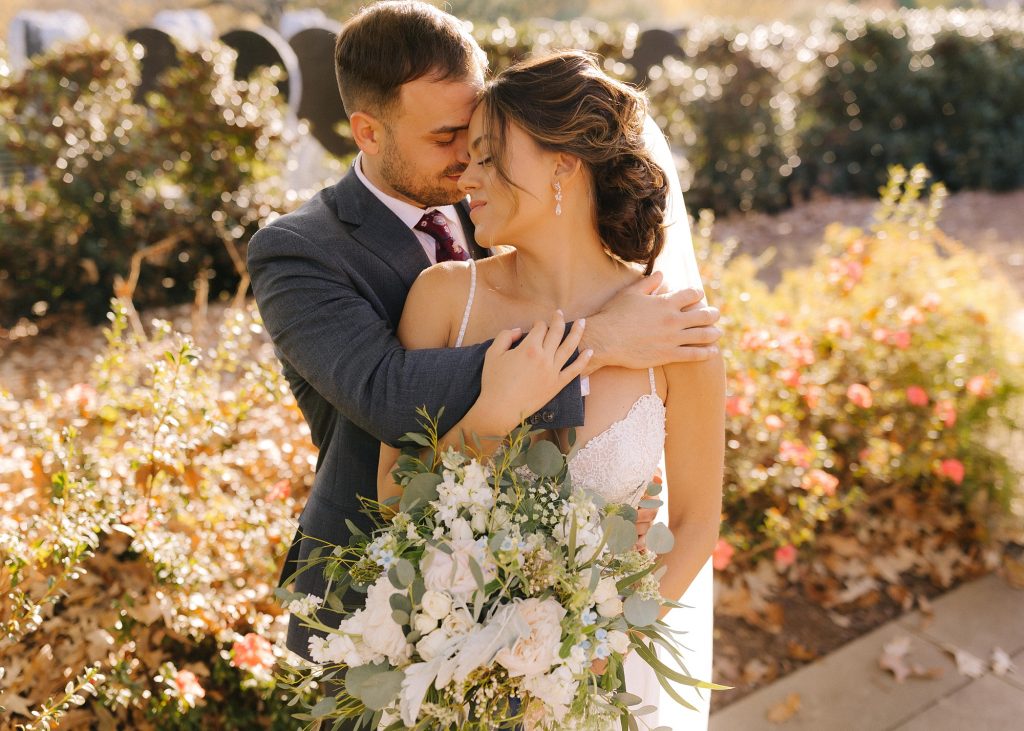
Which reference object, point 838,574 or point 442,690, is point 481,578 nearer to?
point 442,690

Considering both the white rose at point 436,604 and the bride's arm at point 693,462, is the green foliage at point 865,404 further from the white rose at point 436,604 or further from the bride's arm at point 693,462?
the white rose at point 436,604

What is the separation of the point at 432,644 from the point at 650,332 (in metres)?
0.90

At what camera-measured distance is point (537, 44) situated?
10297mm

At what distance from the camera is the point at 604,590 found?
71.2 inches

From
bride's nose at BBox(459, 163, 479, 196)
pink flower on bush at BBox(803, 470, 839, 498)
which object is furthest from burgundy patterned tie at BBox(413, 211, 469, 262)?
pink flower on bush at BBox(803, 470, 839, 498)

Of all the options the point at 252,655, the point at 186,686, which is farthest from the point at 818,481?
the point at 186,686

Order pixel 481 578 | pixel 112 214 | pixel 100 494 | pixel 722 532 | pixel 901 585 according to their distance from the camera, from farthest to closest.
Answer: pixel 112 214, pixel 901 585, pixel 722 532, pixel 100 494, pixel 481 578

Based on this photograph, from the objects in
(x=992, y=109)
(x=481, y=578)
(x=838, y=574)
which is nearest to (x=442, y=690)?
(x=481, y=578)

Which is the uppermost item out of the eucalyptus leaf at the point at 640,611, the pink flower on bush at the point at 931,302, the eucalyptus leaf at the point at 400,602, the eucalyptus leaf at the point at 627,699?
the eucalyptus leaf at the point at 400,602

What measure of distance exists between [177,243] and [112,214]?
555mm

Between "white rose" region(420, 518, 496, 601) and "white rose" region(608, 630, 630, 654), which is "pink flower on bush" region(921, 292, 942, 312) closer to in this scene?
"white rose" region(608, 630, 630, 654)

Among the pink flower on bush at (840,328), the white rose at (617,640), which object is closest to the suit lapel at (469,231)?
the white rose at (617,640)

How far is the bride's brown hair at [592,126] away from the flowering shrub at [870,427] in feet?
7.12

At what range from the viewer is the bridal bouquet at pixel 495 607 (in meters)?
1.71
